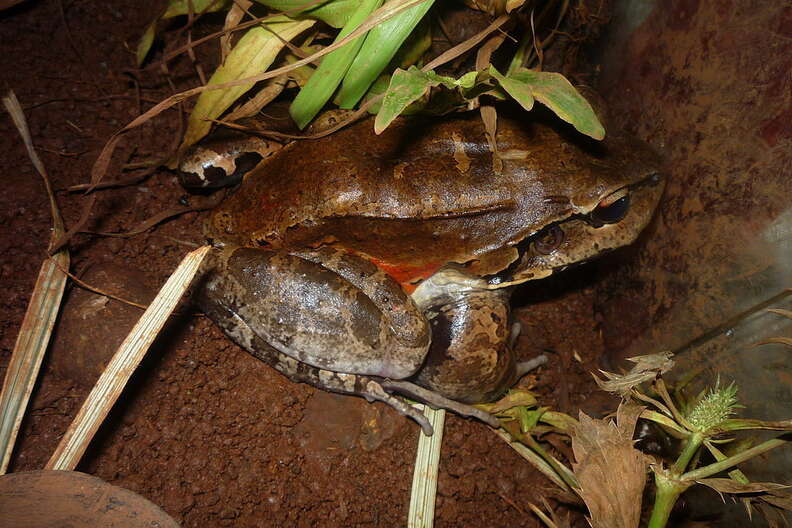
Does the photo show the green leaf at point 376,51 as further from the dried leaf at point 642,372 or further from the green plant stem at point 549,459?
the green plant stem at point 549,459

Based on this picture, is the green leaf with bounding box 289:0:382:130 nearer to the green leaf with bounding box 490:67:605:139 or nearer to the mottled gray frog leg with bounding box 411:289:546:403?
the green leaf with bounding box 490:67:605:139

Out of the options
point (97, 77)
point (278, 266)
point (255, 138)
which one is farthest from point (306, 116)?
point (97, 77)

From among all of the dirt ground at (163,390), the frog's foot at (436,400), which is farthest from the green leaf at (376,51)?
the frog's foot at (436,400)

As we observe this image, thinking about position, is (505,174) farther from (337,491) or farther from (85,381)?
(85,381)

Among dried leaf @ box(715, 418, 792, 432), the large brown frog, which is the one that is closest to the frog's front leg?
the large brown frog

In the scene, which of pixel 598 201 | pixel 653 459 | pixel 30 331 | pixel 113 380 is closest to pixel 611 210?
pixel 598 201
